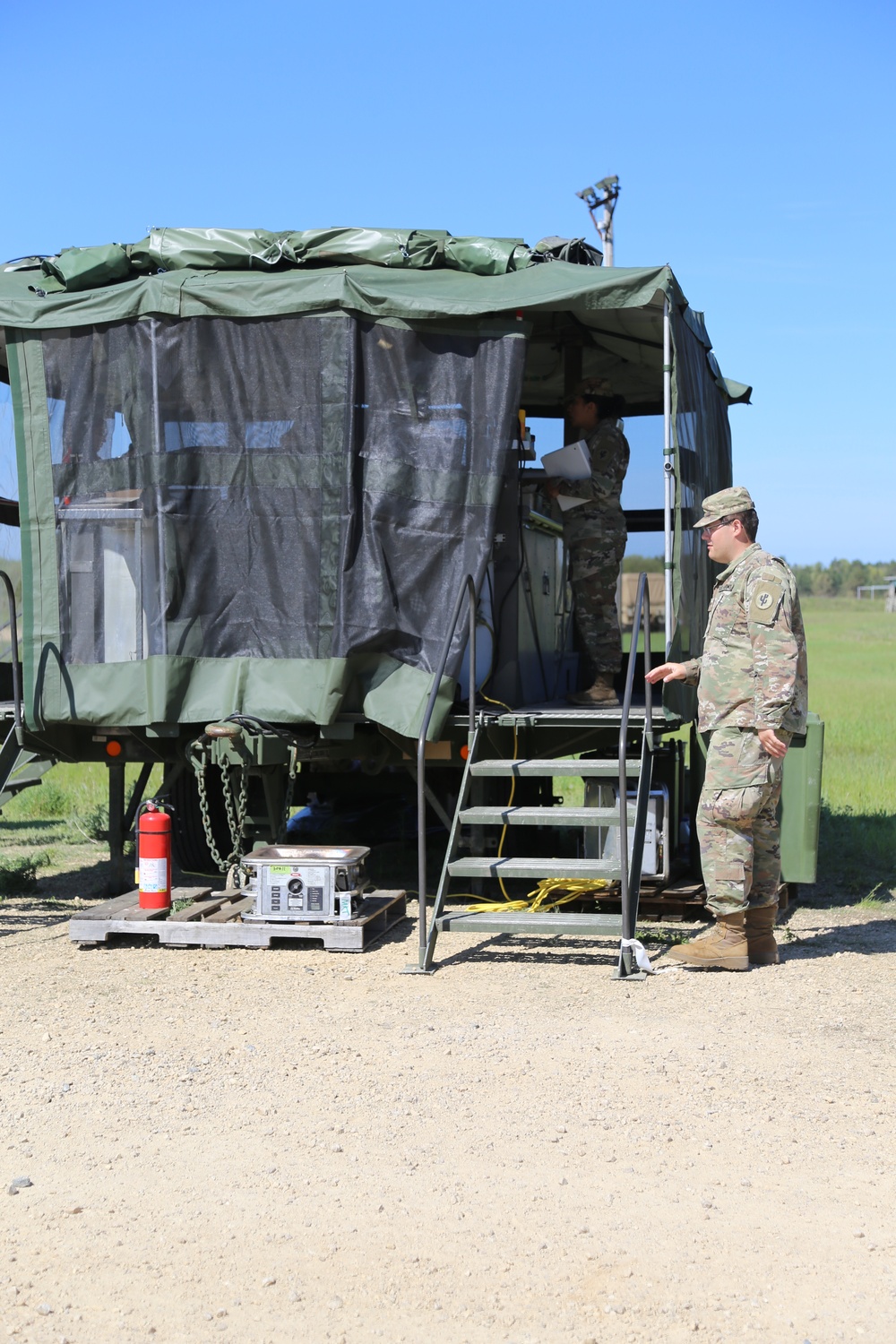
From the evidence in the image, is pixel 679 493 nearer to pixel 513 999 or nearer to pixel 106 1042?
pixel 513 999

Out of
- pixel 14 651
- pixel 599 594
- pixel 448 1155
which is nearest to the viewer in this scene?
pixel 448 1155

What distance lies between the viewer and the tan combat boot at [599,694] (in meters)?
8.27

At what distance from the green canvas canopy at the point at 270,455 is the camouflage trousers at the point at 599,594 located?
33.8 inches

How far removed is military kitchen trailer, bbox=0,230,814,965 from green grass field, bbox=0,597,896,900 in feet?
6.34

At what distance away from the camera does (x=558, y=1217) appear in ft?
11.3

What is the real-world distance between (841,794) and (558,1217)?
9.59 metres

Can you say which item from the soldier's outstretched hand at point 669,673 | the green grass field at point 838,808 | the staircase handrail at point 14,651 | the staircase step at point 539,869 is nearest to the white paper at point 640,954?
the staircase step at point 539,869

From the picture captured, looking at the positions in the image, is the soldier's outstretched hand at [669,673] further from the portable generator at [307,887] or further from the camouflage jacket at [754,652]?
the portable generator at [307,887]

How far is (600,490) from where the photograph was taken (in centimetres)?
808

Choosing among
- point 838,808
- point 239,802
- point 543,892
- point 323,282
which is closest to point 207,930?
point 239,802

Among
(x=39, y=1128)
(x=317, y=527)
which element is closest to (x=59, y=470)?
(x=317, y=527)

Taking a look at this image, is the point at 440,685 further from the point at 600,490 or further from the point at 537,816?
the point at 600,490

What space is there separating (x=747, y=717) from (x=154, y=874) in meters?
3.07

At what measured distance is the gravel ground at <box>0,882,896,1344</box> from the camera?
9.84 feet
